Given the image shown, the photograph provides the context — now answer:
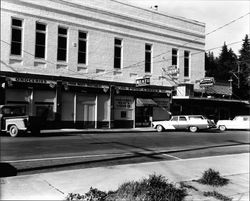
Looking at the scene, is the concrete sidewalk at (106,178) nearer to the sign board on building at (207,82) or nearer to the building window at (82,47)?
the building window at (82,47)

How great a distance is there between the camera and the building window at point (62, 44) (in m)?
22.6

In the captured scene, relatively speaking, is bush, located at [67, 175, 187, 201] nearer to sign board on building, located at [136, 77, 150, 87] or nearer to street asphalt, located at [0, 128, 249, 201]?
street asphalt, located at [0, 128, 249, 201]

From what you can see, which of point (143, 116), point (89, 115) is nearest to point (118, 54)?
point (89, 115)

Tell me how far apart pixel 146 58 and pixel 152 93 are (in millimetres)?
3125

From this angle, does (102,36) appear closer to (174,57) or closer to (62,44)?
(62,44)

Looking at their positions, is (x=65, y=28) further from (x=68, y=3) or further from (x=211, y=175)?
(x=211, y=175)

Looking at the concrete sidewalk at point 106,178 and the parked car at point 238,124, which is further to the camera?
the parked car at point 238,124

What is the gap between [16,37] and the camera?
2038 cm

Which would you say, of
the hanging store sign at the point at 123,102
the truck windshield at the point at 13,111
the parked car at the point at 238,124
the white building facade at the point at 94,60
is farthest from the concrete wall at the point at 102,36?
the parked car at the point at 238,124

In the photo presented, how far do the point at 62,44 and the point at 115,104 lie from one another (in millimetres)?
6827

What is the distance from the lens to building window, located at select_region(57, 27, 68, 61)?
22562 mm

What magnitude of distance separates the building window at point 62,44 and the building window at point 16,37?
9.50ft

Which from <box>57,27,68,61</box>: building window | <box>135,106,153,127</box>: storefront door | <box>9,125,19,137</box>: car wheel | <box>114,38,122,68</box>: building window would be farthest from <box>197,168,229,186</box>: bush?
<box>135,106,153,127</box>: storefront door

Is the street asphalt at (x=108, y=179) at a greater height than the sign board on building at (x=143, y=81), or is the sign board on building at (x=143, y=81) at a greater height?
the sign board on building at (x=143, y=81)
